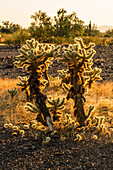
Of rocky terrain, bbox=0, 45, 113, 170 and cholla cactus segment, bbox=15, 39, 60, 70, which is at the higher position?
cholla cactus segment, bbox=15, 39, 60, 70

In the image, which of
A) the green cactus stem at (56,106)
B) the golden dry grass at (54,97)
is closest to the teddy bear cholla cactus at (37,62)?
the green cactus stem at (56,106)

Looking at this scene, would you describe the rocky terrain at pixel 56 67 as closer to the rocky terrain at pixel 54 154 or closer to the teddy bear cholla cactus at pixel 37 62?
the teddy bear cholla cactus at pixel 37 62

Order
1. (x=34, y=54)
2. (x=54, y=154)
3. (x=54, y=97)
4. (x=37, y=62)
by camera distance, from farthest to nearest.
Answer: (x=54, y=97) → (x=37, y=62) → (x=34, y=54) → (x=54, y=154)

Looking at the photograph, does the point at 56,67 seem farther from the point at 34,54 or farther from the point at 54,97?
the point at 34,54

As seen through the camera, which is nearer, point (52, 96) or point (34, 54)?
point (34, 54)

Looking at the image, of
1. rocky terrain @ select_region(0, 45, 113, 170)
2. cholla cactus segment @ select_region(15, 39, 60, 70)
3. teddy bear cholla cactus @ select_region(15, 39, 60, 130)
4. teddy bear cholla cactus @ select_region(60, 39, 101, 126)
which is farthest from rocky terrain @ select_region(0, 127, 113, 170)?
cholla cactus segment @ select_region(15, 39, 60, 70)

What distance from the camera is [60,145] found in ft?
12.7

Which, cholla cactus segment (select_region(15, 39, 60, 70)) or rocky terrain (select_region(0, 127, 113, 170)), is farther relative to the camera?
cholla cactus segment (select_region(15, 39, 60, 70))

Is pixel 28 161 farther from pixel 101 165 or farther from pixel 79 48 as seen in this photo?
pixel 79 48

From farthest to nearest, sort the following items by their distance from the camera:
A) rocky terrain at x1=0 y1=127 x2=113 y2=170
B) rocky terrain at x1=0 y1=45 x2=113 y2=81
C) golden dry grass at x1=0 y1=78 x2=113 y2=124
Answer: rocky terrain at x1=0 y1=45 x2=113 y2=81, golden dry grass at x1=0 y1=78 x2=113 y2=124, rocky terrain at x1=0 y1=127 x2=113 y2=170

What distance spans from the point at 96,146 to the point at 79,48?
1.79 meters

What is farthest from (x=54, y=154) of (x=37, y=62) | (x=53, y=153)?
(x=37, y=62)

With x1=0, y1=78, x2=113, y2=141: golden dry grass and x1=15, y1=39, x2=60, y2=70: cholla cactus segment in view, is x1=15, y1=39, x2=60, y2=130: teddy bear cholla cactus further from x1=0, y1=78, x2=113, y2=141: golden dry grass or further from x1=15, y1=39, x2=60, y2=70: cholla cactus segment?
x1=0, y1=78, x2=113, y2=141: golden dry grass

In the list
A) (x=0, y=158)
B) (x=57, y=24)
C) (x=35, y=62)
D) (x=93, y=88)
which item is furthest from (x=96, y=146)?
(x=57, y=24)
